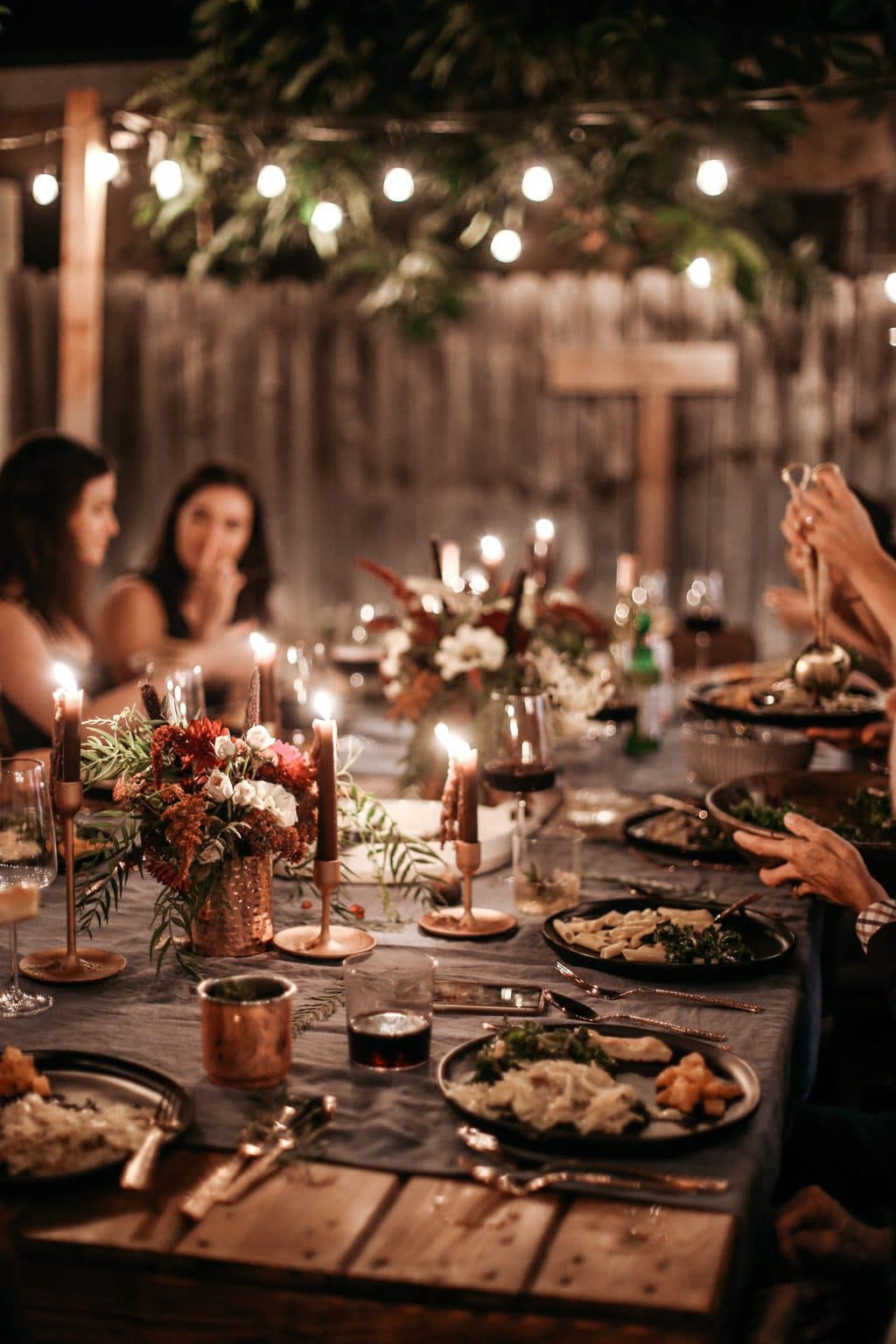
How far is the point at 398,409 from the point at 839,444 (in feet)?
6.16

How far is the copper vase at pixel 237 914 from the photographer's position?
1957 mm

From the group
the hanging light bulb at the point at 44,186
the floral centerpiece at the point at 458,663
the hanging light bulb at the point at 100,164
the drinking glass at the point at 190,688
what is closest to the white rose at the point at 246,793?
the drinking glass at the point at 190,688

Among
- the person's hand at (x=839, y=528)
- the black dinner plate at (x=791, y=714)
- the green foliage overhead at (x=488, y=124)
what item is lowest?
the black dinner plate at (x=791, y=714)

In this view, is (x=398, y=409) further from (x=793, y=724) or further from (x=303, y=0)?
(x=793, y=724)

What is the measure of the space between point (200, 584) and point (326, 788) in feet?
8.58

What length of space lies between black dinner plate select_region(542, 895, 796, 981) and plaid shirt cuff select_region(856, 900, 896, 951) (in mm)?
107

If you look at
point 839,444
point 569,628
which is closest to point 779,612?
point 569,628

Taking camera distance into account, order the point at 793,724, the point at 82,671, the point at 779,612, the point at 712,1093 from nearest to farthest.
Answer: the point at 712,1093 < the point at 793,724 < the point at 779,612 < the point at 82,671

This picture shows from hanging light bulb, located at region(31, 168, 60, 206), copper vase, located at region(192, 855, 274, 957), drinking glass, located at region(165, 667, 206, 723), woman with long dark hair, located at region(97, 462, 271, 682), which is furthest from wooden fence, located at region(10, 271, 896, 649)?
copper vase, located at region(192, 855, 274, 957)

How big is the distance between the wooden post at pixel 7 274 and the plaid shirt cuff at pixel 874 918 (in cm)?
513

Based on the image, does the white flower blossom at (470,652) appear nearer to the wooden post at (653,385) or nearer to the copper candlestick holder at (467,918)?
the copper candlestick holder at (467,918)

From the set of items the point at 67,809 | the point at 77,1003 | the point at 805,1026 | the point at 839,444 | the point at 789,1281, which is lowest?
the point at 789,1281

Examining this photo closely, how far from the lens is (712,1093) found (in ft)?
4.94

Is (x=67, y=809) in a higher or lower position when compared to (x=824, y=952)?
higher
